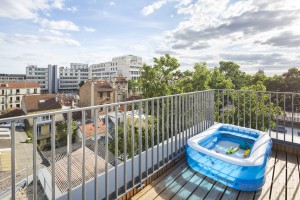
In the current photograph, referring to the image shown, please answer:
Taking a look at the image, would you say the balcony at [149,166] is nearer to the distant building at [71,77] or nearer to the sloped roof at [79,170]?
the sloped roof at [79,170]

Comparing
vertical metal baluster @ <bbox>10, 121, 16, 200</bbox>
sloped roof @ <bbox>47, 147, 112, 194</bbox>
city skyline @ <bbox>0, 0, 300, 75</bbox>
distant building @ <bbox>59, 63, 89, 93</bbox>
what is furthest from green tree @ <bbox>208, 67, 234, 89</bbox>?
distant building @ <bbox>59, 63, 89, 93</bbox>

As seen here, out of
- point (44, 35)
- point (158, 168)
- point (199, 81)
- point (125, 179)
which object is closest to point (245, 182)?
point (158, 168)

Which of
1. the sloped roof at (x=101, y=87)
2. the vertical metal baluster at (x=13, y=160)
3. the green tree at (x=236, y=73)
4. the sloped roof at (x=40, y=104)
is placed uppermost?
the green tree at (x=236, y=73)

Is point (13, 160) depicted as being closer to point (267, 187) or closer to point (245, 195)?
point (245, 195)

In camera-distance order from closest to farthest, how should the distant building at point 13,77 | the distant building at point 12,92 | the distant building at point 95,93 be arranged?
the distant building at point 95,93 < the distant building at point 12,92 < the distant building at point 13,77

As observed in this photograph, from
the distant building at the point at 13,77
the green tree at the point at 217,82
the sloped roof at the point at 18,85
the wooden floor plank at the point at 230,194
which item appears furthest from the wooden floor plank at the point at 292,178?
the distant building at the point at 13,77

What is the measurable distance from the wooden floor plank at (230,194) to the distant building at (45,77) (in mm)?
89171

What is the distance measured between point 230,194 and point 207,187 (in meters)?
0.27

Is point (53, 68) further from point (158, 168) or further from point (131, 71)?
point (158, 168)

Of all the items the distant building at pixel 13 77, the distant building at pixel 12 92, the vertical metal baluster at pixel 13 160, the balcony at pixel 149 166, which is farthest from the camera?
the distant building at pixel 13 77

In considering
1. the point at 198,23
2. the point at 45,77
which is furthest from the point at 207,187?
the point at 45,77

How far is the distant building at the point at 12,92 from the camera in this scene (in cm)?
4369

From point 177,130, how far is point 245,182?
119cm

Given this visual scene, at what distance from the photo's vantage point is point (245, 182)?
2.24 metres
